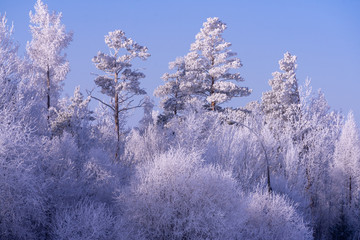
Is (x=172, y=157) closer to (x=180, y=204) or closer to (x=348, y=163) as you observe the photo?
(x=180, y=204)

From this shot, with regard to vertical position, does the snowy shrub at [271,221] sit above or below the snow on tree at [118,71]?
below

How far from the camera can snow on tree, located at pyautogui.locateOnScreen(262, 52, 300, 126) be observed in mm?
40969

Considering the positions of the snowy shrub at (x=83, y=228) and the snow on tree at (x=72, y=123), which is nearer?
the snowy shrub at (x=83, y=228)

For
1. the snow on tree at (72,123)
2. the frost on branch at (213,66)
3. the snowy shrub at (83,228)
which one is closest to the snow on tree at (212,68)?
the frost on branch at (213,66)

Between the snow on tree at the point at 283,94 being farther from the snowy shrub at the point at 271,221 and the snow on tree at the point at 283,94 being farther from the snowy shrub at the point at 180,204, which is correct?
the snowy shrub at the point at 180,204

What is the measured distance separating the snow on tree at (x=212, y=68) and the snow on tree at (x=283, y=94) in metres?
4.55

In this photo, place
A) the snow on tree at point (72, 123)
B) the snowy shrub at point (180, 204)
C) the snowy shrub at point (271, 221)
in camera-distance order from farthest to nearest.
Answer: the snow on tree at point (72, 123) < the snowy shrub at point (271, 221) < the snowy shrub at point (180, 204)

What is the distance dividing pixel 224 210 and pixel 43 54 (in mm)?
18343

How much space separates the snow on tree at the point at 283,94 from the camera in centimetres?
4097

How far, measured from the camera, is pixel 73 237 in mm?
19281

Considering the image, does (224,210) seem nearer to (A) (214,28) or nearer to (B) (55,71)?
(B) (55,71)

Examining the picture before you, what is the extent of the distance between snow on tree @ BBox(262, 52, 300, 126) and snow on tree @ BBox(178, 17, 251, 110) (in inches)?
179

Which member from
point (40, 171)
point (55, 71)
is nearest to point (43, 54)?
point (55, 71)

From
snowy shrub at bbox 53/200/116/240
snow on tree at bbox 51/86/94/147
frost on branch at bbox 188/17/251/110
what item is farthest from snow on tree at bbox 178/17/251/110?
snowy shrub at bbox 53/200/116/240
